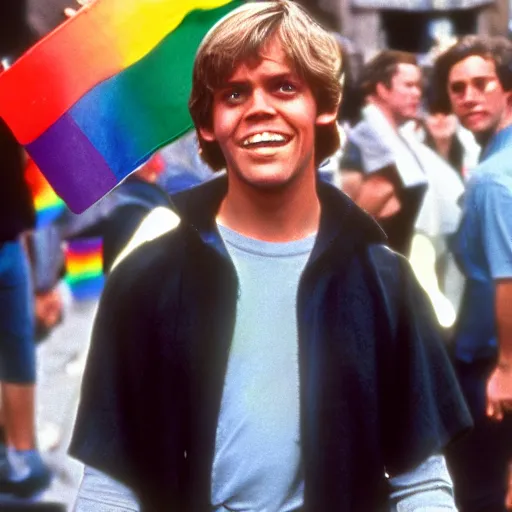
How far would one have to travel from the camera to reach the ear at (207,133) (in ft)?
7.32

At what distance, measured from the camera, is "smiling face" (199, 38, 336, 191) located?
6.90 feet

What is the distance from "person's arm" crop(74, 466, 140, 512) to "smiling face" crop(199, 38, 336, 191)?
0.75m

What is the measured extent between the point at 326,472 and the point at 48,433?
109 cm

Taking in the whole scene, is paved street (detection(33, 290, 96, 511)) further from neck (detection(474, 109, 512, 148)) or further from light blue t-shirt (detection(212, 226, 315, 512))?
neck (detection(474, 109, 512, 148))

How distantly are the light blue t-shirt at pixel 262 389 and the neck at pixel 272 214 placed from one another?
3cm

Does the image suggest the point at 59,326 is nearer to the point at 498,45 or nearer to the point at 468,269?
the point at 468,269

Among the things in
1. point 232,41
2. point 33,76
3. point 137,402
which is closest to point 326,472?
point 137,402

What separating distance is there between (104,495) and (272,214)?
75 cm

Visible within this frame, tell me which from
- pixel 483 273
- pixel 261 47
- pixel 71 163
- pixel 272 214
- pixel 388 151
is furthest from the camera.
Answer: pixel 388 151

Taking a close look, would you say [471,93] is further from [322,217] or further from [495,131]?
[322,217]

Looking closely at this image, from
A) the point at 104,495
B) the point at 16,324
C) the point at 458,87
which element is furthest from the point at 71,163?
A: the point at 458,87

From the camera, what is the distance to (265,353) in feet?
7.06

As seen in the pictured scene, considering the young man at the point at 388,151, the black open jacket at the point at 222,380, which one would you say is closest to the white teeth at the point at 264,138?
the black open jacket at the point at 222,380

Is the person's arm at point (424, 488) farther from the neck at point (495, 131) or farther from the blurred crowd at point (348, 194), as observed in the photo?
the neck at point (495, 131)
